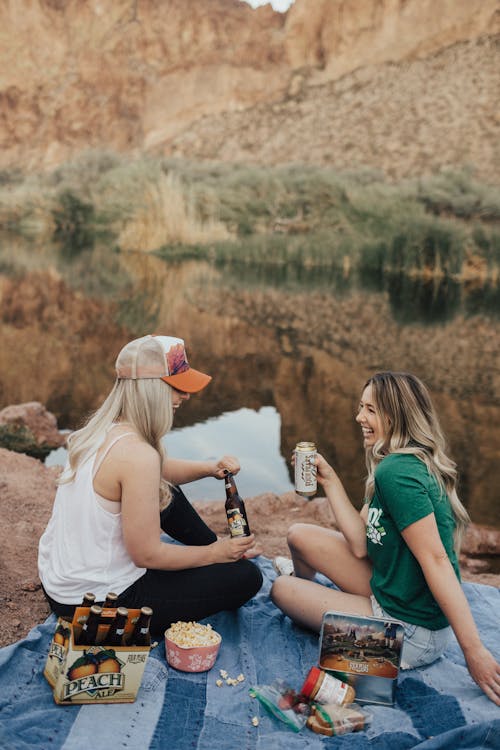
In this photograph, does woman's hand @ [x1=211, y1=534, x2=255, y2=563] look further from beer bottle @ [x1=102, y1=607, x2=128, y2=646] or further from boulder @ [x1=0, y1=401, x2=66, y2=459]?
boulder @ [x1=0, y1=401, x2=66, y2=459]

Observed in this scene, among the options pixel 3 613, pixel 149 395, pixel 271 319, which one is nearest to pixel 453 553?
pixel 149 395

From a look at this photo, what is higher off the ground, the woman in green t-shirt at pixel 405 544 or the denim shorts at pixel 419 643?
the woman in green t-shirt at pixel 405 544

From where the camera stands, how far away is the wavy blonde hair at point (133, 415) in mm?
2396

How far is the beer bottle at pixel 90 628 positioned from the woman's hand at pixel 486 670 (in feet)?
3.57

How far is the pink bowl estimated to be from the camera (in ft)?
7.94

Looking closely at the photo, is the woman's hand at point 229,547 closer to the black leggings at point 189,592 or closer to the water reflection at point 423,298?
the black leggings at point 189,592

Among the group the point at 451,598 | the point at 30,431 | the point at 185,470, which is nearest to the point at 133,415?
the point at 185,470

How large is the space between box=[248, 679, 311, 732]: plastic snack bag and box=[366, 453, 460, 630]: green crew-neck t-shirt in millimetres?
416

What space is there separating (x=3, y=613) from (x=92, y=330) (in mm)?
7386

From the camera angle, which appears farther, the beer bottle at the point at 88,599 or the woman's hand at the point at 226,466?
the woman's hand at the point at 226,466

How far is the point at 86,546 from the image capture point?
2383 millimetres

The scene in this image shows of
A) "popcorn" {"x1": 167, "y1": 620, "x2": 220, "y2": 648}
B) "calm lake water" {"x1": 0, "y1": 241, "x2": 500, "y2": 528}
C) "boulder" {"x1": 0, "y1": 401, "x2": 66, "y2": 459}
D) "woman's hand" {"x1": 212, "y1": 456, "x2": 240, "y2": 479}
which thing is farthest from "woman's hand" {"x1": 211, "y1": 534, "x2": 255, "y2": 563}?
"boulder" {"x1": 0, "y1": 401, "x2": 66, "y2": 459}

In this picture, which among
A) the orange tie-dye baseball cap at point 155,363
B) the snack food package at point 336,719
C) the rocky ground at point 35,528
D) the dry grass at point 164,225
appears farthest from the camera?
the dry grass at point 164,225

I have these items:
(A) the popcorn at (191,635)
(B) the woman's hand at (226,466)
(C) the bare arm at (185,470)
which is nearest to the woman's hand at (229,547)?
(A) the popcorn at (191,635)
